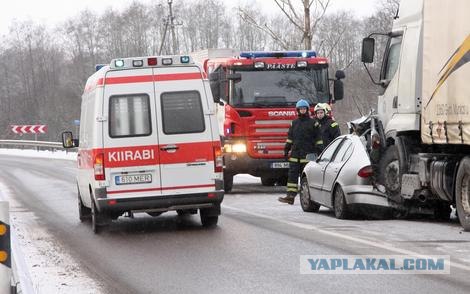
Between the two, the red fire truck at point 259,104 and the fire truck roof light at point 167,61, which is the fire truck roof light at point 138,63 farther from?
the red fire truck at point 259,104

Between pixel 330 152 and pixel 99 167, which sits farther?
pixel 330 152

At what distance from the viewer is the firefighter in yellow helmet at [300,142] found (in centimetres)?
1500

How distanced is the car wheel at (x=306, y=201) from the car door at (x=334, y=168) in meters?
0.89

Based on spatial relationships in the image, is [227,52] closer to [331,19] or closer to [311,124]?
[311,124]

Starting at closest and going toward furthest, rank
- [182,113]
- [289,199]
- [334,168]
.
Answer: [182,113]
[334,168]
[289,199]

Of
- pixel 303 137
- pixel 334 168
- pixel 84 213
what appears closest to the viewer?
pixel 334 168

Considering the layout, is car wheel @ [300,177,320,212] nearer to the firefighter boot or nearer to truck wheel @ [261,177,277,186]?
the firefighter boot

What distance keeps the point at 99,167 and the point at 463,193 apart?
4986 millimetres

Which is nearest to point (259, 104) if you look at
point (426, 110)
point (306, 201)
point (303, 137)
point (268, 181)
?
point (268, 181)

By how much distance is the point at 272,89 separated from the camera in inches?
738

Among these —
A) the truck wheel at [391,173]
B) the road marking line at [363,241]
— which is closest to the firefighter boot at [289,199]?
the road marking line at [363,241]

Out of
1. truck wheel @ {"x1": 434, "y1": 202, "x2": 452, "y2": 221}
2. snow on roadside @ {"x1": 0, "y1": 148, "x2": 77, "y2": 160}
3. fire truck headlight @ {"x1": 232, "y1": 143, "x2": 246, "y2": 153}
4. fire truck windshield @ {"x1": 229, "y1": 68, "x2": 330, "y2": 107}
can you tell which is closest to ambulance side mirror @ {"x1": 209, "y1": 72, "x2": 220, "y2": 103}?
fire truck windshield @ {"x1": 229, "y1": 68, "x2": 330, "y2": 107}

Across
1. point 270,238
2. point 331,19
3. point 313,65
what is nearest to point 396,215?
point 270,238

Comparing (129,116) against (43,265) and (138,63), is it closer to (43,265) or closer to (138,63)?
(138,63)
